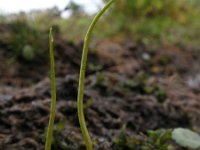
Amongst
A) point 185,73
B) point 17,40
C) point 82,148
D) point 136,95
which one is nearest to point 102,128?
point 82,148

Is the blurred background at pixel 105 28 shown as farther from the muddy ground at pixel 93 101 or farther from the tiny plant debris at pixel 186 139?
the tiny plant debris at pixel 186 139

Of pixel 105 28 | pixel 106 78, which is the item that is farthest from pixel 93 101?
pixel 105 28

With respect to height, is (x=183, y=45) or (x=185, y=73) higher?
(x=183, y=45)

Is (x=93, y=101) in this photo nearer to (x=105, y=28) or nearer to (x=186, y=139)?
(x=186, y=139)

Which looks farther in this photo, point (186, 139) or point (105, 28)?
point (105, 28)

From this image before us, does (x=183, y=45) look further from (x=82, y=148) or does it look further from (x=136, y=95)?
(x=82, y=148)

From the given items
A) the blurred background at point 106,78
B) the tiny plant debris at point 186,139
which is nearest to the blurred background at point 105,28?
the blurred background at point 106,78
